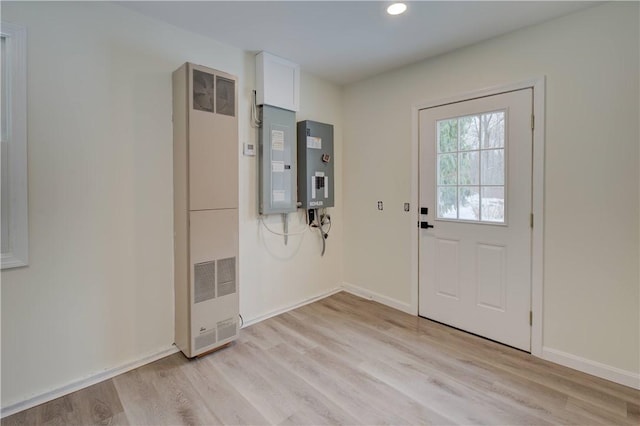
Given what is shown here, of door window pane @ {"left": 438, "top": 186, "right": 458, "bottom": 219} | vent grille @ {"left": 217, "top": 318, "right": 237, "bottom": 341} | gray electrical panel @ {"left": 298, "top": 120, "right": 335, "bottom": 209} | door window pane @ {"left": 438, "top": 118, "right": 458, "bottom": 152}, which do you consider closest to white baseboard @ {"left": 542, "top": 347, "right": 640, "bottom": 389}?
door window pane @ {"left": 438, "top": 186, "right": 458, "bottom": 219}

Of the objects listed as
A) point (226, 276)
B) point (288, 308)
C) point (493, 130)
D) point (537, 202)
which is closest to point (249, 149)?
point (226, 276)

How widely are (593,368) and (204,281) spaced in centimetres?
288

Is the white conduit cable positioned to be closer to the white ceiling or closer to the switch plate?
the switch plate

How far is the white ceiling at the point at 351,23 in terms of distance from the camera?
2.17 meters

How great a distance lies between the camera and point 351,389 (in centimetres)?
206

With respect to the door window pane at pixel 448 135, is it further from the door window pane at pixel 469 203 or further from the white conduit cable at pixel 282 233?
the white conduit cable at pixel 282 233

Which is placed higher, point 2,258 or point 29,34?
point 29,34

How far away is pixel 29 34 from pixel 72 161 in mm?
760

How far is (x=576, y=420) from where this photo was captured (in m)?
1.78

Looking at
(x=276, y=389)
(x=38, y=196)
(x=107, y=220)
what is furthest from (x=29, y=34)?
(x=276, y=389)

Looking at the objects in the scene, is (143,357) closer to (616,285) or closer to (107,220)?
(107,220)

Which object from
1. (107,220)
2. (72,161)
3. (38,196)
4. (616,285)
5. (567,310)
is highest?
(72,161)

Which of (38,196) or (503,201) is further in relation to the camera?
(503,201)

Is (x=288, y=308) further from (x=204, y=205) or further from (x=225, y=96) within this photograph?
(x=225, y=96)
